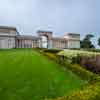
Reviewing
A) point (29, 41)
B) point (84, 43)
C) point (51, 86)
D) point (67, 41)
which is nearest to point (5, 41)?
point (29, 41)

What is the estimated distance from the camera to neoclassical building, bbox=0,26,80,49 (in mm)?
61312

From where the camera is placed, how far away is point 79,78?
34.1 ft

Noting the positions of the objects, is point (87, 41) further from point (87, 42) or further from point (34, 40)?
point (34, 40)

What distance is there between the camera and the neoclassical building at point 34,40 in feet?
201

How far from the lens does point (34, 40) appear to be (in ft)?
212

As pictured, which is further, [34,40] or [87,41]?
[87,41]

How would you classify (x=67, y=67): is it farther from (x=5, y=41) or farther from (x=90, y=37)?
(x=90, y=37)

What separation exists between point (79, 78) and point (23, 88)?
3.61 metres

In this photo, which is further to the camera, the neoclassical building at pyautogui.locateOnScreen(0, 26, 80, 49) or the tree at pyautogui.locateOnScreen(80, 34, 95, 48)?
the tree at pyautogui.locateOnScreen(80, 34, 95, 48)

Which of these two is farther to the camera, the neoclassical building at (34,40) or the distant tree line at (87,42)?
the distant tree line at (87,42)

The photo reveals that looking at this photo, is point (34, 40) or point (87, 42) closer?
point (34, 40)

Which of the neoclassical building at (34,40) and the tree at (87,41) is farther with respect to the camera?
the tree at (87,41)

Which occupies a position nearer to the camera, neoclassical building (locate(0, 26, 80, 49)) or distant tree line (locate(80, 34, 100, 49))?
neoclassical building (locate(0, 26, 80, 49))

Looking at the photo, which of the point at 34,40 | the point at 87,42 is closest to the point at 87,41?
the point at 87,42
